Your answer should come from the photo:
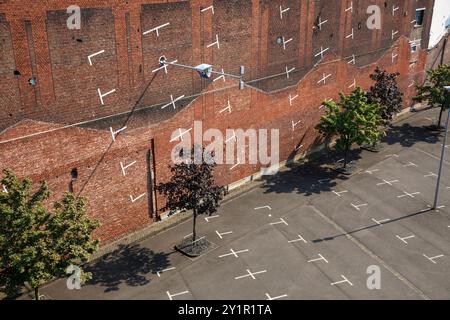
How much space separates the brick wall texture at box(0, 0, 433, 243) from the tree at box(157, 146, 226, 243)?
275 centimetres

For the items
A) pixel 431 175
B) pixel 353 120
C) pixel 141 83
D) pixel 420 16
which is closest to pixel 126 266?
pixel 141 83

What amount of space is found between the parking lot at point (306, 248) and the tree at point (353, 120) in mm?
2604

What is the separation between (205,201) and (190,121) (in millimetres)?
5533

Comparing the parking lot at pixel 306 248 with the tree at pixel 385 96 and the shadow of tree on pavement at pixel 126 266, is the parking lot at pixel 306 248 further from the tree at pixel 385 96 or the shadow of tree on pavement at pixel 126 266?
the tree at pixel 385 96

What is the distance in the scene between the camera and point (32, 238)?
19094mm

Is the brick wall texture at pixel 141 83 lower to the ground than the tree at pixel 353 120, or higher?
higher

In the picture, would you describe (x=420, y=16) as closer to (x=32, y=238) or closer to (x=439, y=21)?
(x=439, y=21)

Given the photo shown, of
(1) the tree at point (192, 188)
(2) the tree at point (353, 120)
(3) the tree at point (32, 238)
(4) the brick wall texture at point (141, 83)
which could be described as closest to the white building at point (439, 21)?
(4) the brick wall texture at point (141, 83)

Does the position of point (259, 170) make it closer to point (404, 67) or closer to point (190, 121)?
point (190, 121)

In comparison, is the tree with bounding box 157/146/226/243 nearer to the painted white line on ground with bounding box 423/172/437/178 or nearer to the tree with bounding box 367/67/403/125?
the painted white line on ground with bounding box 423/172/437/178

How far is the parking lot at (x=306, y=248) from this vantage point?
75.7ft

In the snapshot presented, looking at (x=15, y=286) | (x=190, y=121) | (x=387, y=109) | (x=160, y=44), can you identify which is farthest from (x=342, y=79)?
(x=15, y=286)

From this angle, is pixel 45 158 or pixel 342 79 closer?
pixel 45 158

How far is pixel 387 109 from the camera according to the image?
37.3m
